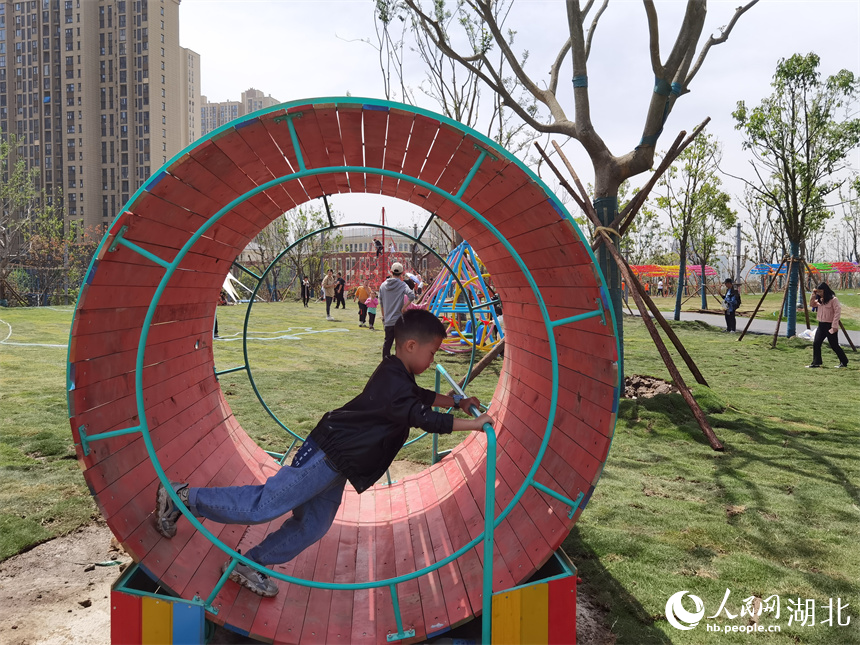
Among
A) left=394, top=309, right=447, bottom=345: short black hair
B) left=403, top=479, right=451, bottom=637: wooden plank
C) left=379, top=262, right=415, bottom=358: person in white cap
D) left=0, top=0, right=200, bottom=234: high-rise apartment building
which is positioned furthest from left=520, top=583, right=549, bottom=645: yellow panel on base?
left=0, top=0, right=200, bottom=234: high-rise apartment building

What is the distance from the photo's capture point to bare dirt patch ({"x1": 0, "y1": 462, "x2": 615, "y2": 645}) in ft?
11.5

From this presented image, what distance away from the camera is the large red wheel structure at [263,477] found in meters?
3.25

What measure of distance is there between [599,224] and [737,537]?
14.3ft

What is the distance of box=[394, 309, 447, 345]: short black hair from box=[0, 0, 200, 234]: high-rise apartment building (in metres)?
98.2

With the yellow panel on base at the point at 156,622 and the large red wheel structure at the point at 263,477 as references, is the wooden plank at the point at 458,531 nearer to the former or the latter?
the large red wheel structure at the point at 263,477

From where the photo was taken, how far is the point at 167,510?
3592mm

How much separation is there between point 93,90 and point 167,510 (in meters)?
106

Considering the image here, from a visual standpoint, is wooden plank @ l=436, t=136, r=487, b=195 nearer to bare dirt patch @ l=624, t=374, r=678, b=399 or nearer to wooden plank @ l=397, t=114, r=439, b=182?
wooden plank @ l=397, t=114, r=439, b=182

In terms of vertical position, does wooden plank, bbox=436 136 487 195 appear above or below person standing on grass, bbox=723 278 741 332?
above

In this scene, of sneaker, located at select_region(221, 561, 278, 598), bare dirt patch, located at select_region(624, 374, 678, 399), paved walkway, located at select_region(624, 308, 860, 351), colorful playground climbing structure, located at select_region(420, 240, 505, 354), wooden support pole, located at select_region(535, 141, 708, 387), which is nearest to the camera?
sneaker, located at select_region(221, 561, 278, 598)

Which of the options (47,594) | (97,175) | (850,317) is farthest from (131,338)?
(97,175)

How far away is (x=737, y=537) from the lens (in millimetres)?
4898

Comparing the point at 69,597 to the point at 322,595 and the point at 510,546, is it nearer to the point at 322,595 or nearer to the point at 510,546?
the point at 322,595

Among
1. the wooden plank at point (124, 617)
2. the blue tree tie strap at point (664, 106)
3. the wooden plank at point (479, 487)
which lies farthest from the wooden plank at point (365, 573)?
the blue tree tie strap at point (664, 106)
